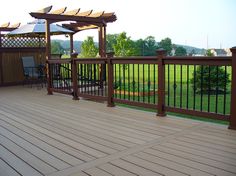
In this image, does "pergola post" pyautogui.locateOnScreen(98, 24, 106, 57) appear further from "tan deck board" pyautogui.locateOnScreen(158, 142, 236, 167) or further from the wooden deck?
"tan deck board" pyautogui.locateOnScreen(158, 142, 236, 167)

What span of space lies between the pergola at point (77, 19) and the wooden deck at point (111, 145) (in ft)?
10.3

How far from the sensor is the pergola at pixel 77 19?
751cm

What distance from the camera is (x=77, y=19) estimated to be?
26.8 feet

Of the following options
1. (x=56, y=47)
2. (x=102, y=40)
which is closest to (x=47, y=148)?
(x=102, y=40)

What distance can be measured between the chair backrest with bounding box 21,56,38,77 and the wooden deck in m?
4.57

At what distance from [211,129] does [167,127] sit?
0.56 meters

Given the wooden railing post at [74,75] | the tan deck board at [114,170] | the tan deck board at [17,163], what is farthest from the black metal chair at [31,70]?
the tan deck board at [114,170]

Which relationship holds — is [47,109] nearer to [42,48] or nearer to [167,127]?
[167,127]

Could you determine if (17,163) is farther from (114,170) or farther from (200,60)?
(200,60)

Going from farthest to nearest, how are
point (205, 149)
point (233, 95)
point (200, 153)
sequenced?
1. point (233, 95)
2. point (205, 149)
3. point (200, 153)

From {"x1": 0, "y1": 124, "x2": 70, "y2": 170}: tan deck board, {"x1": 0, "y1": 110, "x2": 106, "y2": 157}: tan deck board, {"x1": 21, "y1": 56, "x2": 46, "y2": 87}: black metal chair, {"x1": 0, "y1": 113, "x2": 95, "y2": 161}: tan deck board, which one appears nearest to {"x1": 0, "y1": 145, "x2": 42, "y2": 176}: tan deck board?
{"x1": 0, "y1": 124, "x2": 70, "y2": 170}: tan deck board

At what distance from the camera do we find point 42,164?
2721 millimetres

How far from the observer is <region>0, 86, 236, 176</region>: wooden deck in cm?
257

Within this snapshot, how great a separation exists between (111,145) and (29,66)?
704 centimetres
